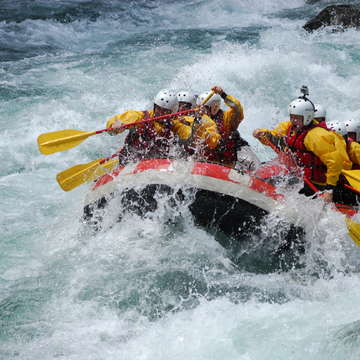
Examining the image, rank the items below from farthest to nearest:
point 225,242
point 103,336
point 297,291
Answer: point 225,242 → point 297,291 → point 103,336

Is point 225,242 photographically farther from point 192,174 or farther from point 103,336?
point 103,336

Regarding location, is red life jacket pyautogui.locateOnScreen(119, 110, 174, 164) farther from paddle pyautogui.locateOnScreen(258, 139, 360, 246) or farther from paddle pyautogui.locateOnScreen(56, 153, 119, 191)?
paddle pyautogui.locateOnScreen(258, 139, 360, 246)

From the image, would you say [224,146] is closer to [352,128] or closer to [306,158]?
[306,158]

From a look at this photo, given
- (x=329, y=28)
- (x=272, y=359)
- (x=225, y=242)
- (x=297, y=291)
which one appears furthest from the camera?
(x=329, y=28)

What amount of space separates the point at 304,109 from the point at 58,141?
93.0 inches

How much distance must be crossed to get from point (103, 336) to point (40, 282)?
102cm

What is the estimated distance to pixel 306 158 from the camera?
5.03 metres

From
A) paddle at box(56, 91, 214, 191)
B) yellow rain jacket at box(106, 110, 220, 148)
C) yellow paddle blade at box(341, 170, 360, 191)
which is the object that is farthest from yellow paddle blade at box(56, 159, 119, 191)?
yellow paddle blade at box(341, 170, 360, 191)

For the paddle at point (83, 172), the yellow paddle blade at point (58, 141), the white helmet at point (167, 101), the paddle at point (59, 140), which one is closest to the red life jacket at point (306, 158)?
the paddle at point (59, 140)

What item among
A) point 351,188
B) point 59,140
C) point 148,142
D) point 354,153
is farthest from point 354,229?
point 59,140

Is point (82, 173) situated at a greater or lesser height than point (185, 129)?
lesser

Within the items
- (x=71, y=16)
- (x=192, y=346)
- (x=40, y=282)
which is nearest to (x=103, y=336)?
(x=192, y=346)

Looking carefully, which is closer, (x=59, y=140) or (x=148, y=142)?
(x=148, y=142)

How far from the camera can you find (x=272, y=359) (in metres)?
3.87
